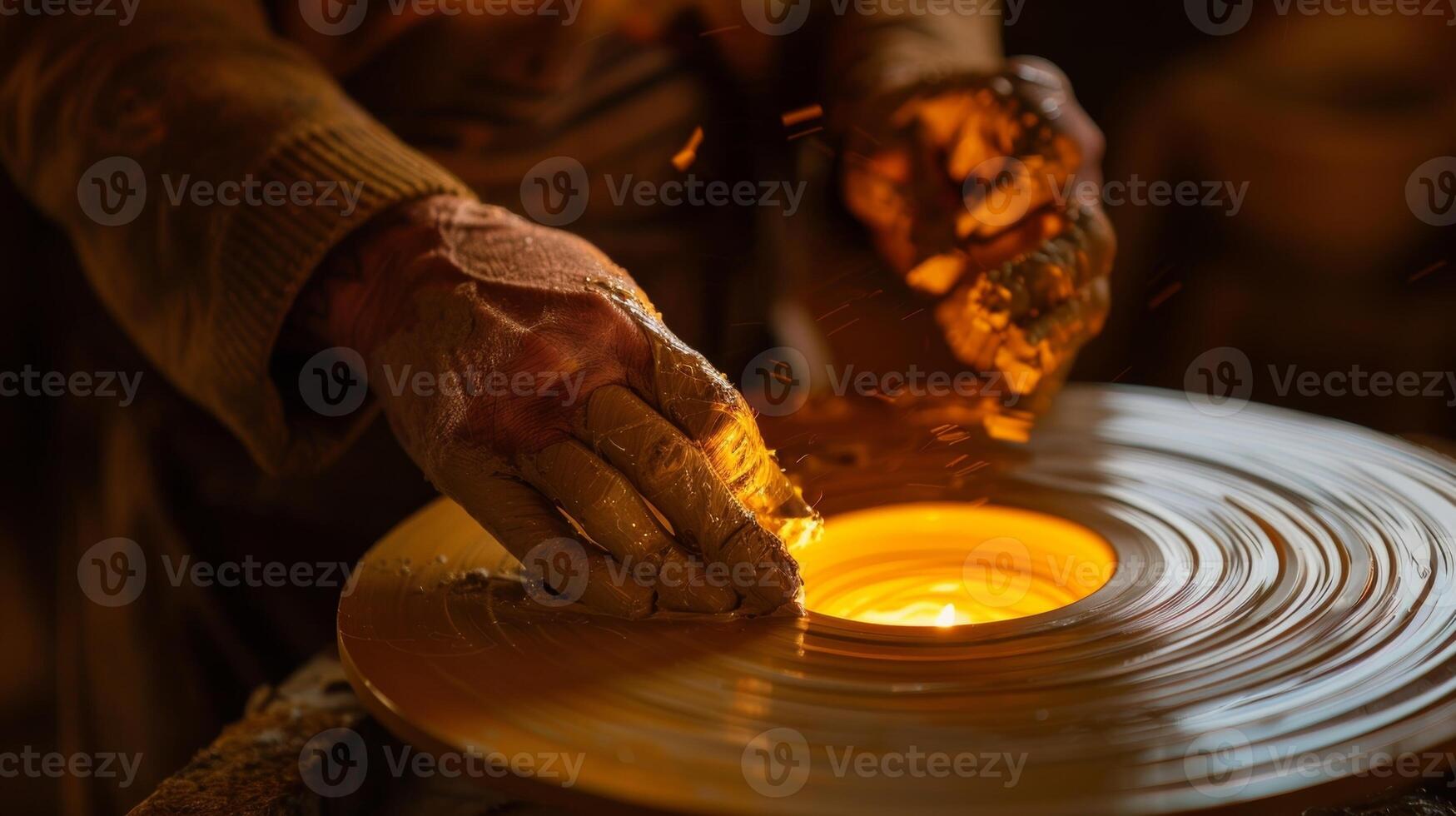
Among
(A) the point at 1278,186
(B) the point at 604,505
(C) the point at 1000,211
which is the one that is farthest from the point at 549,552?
(A) the point at 1278,186

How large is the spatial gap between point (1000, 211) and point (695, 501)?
0.81 metres

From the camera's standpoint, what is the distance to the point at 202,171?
1315 mm

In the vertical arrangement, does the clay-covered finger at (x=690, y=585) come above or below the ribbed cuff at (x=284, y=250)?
below

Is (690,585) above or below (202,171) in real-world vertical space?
below

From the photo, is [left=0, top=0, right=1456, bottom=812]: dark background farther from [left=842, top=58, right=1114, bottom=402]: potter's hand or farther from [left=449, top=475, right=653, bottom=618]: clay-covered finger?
[left=449, top=475, right=653, bottom=618]: clay-covered finger

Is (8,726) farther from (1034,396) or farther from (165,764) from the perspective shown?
(1034,396)

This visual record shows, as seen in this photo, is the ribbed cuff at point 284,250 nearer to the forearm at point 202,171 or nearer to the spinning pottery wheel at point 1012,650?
the forearm at point 202,171

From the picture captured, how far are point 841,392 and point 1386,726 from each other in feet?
3.15

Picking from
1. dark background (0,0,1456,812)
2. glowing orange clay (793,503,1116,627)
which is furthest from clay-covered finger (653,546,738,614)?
dark background (0,0,1456,812)

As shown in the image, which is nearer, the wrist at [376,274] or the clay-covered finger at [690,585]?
the clay-covered finger at [690,585]

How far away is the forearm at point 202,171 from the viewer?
4.11 feet

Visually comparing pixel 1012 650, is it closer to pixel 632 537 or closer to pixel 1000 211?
pixel 632 537

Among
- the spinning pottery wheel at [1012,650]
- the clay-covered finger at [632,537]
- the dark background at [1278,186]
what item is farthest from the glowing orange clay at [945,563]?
the dark background at [1278,186]

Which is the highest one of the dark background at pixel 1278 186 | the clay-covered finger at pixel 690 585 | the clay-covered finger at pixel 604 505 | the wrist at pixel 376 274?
the wrist at pixel 376 274
